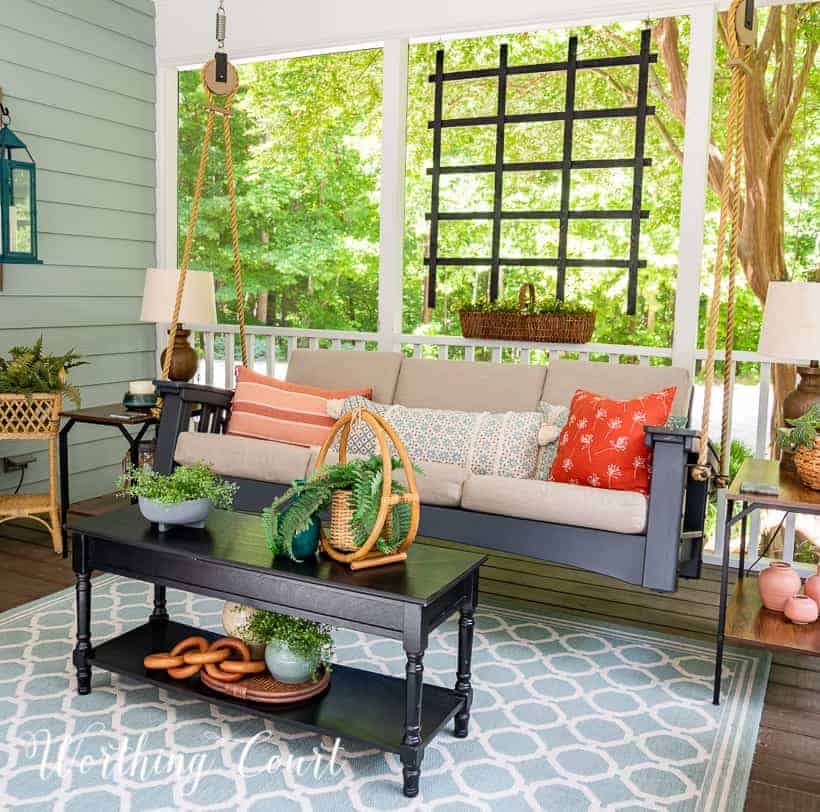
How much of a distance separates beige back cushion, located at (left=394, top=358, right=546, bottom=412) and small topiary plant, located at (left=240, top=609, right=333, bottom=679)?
173 centimetres

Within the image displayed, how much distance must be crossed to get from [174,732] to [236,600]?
438 millimetres

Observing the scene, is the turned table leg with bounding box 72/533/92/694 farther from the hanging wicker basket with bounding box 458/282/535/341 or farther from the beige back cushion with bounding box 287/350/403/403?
the hanging wicker basket with bounding box 458/282/535/341

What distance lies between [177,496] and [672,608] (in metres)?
2.17

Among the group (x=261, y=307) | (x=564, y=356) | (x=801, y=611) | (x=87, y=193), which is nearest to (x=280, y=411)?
(x=87, y=193)

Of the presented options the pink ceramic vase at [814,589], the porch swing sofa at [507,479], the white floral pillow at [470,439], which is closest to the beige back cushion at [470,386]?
the porch swing sofa at [507,479]

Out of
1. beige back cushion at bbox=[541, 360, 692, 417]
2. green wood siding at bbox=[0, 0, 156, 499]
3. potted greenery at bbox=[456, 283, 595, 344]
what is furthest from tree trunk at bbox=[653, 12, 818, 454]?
green wood siding at bbox=[0, 0, 156, 499]

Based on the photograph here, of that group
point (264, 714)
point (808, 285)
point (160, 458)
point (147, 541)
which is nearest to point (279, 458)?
point (160, 458)

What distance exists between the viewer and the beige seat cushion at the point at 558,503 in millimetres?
2922

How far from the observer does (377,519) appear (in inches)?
86.3

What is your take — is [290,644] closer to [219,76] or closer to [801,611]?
[801,611]

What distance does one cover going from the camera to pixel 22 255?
4.34m

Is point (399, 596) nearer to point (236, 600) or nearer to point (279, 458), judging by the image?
point (236, 600)

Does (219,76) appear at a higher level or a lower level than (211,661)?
higher

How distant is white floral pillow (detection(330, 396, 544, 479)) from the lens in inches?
138
